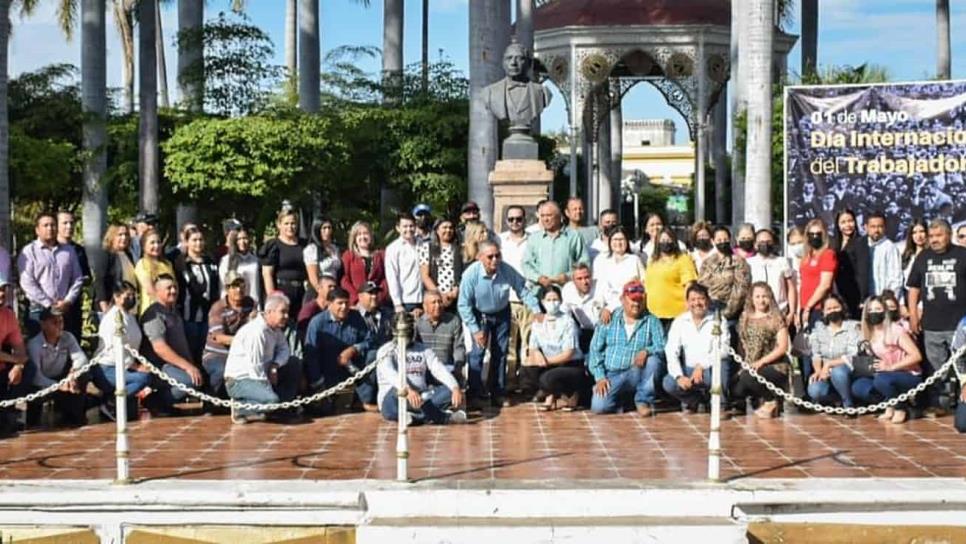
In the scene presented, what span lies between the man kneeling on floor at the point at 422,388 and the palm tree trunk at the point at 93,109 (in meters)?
13.9

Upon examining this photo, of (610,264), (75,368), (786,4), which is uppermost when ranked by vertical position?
(786,4)

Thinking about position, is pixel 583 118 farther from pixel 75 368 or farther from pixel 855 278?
pixel 75 368

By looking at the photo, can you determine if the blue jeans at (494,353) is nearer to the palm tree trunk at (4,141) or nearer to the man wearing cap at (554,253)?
the man wearing cap at (554,253)

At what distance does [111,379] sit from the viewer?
39.9 feet

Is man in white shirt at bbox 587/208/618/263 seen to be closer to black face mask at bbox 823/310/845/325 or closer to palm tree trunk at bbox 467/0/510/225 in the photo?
black face mask at bbox 823/310/845/325

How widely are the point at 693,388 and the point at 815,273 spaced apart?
5.72 ft

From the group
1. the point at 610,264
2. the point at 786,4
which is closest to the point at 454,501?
the point at 610,264

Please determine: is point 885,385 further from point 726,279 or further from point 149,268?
point 149,268

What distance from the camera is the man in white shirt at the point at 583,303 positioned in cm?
1300

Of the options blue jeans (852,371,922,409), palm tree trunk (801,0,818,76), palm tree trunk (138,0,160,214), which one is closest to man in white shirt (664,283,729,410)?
blue jeans (852,371,922,409)

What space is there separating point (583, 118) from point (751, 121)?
15562 mm

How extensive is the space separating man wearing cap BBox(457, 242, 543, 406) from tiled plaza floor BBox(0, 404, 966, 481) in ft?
2.31

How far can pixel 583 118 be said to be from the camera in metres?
34.1

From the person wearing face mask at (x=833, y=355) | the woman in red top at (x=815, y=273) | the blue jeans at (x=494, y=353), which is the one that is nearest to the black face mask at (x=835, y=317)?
the person wearing face mask at (x=833, y=355)
